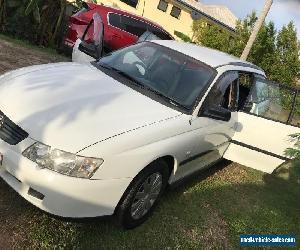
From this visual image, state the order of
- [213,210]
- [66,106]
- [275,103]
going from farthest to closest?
[275,103] → [213,210] → [66,106]

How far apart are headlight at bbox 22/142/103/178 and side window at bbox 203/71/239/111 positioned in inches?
75.5

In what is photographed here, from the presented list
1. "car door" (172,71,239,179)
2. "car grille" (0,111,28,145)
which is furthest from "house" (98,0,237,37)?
"car grille" (0,111,28,145)

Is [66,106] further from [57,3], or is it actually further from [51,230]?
[57,3]

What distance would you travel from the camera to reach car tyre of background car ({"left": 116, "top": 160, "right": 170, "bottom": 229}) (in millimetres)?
4172

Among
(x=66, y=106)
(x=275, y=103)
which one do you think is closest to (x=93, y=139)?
(x=66, y=106)

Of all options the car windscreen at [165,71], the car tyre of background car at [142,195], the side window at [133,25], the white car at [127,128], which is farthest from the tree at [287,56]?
the car tyre of background car at [142,195]

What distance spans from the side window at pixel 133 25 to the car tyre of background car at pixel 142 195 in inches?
328

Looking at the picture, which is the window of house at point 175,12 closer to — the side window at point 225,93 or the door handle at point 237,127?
the side window at point 225,93

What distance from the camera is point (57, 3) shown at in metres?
13.0

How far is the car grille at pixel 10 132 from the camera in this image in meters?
3.83

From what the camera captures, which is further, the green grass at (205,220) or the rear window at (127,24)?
the rear window at (127,24)

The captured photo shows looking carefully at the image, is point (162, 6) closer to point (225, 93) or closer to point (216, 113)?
point (225, 93)

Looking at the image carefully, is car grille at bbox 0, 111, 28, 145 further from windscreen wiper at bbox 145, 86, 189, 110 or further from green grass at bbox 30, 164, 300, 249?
windscreen wiper at bbox 145, 86, 189, 110

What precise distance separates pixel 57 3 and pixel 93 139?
10220 mm
